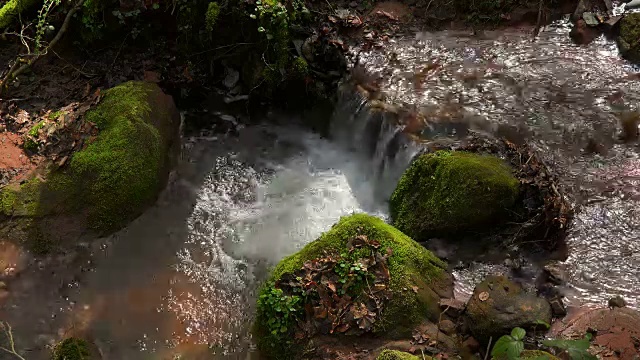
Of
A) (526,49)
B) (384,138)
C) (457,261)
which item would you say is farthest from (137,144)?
(526,49)

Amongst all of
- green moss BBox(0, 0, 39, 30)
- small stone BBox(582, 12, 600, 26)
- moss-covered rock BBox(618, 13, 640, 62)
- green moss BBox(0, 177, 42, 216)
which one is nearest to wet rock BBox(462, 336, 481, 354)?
green moss BBox(0, 177, 42, 216)

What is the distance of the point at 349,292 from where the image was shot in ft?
14.3

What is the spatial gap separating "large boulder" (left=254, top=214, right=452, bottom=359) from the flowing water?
556mm

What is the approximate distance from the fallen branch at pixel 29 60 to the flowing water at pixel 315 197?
2423 millimetres

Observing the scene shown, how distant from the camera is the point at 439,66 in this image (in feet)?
23.7

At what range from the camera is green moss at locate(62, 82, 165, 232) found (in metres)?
5.91

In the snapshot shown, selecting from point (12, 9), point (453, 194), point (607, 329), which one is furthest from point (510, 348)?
point (12, 9)

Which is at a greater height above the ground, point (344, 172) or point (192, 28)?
point (192, 28)

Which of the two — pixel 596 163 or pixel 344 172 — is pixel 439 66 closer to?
pixel 344 172

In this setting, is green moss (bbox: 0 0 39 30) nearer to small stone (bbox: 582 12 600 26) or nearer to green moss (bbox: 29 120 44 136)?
green moss (bbox: 29 120 44 136)

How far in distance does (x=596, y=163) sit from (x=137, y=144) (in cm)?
550

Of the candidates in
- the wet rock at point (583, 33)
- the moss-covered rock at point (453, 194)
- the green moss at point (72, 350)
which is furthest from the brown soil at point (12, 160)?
the wet rock at point (583, 33)

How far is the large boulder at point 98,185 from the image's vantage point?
5.72 metres

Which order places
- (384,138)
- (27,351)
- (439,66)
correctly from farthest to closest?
(439,66) → (384,138) → (27,351)
